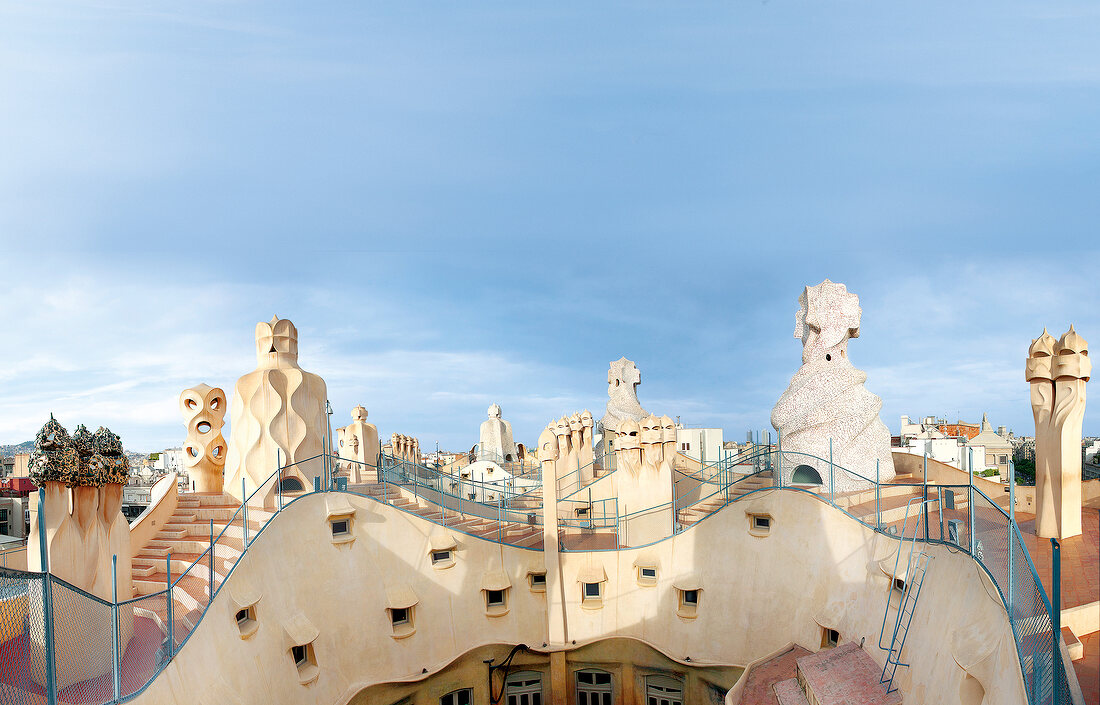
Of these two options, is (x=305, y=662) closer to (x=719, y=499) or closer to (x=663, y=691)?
(x=663, y=691)

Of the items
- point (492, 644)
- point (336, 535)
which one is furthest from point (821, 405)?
point (336, 535)

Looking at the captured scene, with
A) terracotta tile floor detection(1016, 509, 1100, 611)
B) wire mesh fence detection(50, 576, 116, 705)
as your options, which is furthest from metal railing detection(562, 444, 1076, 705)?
wire mesh fence detection(50, 576, 116, 705)

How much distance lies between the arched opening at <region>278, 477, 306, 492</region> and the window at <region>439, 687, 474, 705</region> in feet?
18.6

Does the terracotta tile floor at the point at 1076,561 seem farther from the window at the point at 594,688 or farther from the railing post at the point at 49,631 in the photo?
the railing post at the point at 49,631

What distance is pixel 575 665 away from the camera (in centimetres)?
1625

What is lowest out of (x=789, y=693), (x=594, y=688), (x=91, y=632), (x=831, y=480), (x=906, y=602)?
(x=594, y=688)

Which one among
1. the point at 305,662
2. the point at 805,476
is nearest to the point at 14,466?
the point at 305,662

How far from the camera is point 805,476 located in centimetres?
1639

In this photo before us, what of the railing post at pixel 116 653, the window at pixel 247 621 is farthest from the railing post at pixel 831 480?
the railing post at pixel 116 653

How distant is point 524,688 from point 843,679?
772cm

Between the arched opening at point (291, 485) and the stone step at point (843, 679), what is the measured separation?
37.3 ft

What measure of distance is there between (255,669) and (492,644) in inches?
215

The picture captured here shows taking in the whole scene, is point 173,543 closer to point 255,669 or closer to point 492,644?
point 255,669

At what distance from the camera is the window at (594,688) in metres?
16.2
